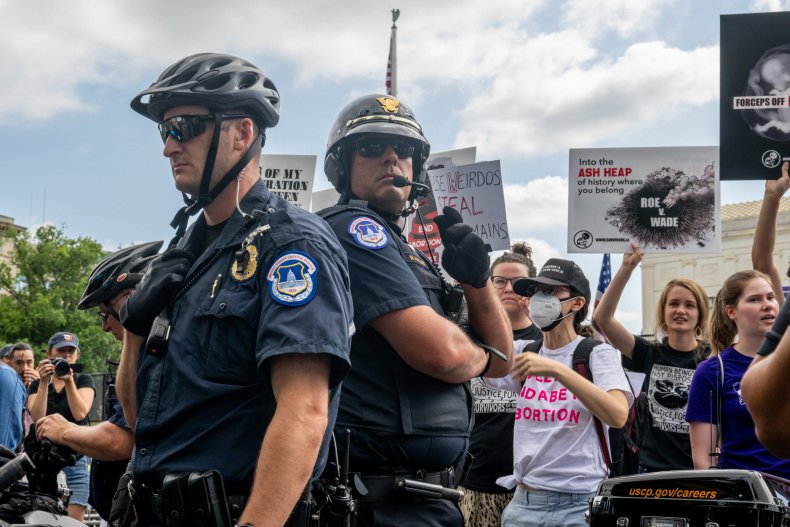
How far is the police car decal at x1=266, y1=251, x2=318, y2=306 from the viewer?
8.20 ft

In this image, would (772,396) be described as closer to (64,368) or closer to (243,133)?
(243,133)

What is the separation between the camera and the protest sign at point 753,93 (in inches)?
235

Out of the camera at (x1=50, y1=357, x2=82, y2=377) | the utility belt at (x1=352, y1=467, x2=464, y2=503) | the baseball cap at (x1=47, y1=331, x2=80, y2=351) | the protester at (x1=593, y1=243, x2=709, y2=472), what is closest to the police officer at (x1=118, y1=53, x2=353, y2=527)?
the utility belt at (x1=352, y1=467, x2=464, y2=503)

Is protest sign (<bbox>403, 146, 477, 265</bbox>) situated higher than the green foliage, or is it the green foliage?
the green foliage

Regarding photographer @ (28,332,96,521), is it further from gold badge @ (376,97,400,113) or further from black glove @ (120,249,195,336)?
black glove @ (120,249,195,336)

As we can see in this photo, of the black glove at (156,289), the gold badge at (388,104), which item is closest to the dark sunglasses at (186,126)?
the black glove at (156,289)

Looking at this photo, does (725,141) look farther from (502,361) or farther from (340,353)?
(340,353)

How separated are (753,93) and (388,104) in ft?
10.4

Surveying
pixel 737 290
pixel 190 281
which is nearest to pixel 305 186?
pixel 737 290

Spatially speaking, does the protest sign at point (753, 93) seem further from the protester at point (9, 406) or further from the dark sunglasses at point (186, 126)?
the protester at point (9, 406)

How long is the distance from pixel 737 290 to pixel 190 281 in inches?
135

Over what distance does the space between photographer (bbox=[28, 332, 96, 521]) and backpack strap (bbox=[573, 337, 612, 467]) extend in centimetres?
562

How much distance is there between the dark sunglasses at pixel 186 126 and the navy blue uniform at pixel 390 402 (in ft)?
2.34

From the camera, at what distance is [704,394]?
4953mm
